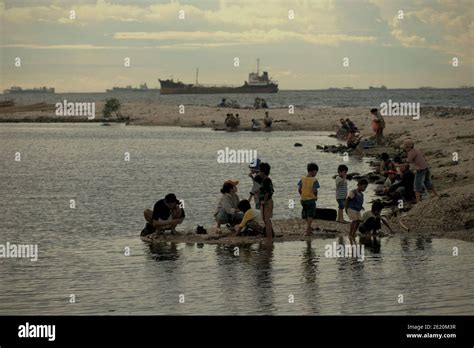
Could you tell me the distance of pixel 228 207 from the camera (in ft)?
74.3

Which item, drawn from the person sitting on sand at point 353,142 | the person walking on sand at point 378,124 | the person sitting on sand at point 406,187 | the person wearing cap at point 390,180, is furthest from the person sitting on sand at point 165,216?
the person sitting on sand at point 353,142

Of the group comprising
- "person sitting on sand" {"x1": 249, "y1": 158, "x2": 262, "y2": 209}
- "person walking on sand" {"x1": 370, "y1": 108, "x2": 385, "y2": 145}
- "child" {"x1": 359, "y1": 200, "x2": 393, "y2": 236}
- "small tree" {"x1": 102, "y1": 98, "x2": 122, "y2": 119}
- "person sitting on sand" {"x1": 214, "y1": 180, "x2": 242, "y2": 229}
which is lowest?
"child" {"x1": 359, "y1": 200, "x2": 393, "y2": 236}

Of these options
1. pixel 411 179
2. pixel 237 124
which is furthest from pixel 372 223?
pixel 237 124

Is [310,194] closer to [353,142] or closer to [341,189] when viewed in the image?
[341,189]

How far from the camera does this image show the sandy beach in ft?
76.7

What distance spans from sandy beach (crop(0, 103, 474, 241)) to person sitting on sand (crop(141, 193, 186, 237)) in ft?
8.77

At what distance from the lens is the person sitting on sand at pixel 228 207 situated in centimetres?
2262

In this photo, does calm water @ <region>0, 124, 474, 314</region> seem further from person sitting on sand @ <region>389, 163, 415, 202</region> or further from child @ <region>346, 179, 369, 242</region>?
person sitting on sand @ <region>389, 163, 415, 202</region>

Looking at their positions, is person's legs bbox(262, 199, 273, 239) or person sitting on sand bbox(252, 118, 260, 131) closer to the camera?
person's legs bbox(262, 199, 273, 239)

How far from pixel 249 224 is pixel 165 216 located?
2.15 meters

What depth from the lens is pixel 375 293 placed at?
1714 centimetres

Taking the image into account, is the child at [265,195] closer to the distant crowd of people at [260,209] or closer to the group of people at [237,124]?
the distant crowd of people at [260,209]

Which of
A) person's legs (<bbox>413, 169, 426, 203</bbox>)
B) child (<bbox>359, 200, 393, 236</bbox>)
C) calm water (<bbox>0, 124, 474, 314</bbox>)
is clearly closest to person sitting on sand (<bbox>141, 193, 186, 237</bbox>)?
calm water (<bbox>0, 124, 474, 314</bbox>)
